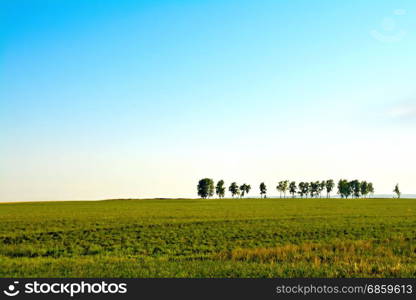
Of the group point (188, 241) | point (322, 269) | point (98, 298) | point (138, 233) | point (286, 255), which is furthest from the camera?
point (138, 233)

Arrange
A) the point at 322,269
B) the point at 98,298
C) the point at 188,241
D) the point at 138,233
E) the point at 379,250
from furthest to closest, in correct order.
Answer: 1. the point at 138,233
2. the point at 188,241
3. the point at 379,250
4. the point at 322,269
5. the point at 98,298

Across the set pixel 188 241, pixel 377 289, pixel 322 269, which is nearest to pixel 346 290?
pixel 377 289

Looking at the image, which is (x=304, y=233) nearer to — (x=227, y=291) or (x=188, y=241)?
(x=188, y=241)

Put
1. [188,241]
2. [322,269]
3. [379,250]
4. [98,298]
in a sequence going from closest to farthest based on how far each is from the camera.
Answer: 1. [98,298]
2. [322,269]
3. [379,250]
4. [188,241]

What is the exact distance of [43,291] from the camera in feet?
26.3

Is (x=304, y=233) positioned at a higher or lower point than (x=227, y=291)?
lower

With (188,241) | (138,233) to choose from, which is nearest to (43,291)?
(188,241)

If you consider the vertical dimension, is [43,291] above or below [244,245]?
above

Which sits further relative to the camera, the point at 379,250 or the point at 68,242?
the point at 68,242

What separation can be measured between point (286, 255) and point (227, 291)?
25.3ft

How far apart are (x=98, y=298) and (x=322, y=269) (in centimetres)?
728

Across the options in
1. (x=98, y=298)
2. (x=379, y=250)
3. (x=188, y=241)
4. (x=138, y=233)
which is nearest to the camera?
(x=98, y=298)

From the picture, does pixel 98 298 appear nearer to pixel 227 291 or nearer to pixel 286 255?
pixel 227 291

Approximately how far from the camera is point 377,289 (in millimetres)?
8078
